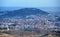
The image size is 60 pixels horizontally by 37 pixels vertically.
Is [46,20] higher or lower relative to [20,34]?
higher

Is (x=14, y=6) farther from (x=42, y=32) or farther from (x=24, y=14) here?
(x=42, y=32)

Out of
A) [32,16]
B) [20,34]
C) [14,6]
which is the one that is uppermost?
[14,6]

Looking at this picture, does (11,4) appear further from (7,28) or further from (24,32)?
(24,32)

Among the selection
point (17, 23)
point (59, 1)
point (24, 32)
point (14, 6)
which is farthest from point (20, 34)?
point (59, 1)

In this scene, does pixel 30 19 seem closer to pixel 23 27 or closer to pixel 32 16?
pixel 32 16

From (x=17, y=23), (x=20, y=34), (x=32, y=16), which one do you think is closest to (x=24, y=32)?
(x=20, y=34)

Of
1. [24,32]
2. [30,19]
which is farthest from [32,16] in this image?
[24,32]

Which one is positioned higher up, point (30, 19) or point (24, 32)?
point (30, 19)
